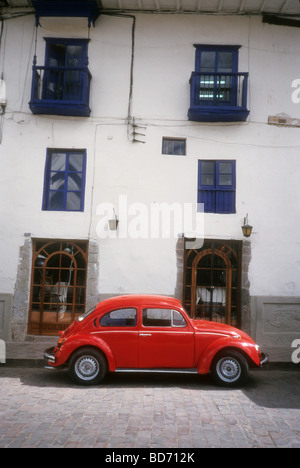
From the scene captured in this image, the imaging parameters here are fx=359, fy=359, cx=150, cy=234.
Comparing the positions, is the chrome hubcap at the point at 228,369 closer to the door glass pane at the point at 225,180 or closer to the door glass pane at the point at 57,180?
the door glass pane at the point at 225,180

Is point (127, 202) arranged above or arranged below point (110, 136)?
below

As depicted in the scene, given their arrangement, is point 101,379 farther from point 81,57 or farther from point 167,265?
point 81,57

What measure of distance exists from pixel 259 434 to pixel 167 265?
6.06 metres

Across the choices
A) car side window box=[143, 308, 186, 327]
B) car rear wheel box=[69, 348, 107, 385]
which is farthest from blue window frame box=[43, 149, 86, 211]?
car rear wheel box=[69, 348, 107, 385]

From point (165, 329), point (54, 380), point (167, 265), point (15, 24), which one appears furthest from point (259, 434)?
point (15, 24)

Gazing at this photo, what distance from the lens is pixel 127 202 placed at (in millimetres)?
10273

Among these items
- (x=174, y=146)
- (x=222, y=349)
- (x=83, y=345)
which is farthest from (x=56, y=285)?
(x=222, y=349)

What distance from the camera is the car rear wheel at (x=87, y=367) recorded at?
20.7ft

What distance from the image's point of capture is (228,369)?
6367mm

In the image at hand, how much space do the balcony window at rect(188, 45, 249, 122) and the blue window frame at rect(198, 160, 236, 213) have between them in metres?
1.32

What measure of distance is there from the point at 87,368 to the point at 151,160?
243 inches

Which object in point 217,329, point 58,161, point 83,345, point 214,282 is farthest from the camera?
point 58,161

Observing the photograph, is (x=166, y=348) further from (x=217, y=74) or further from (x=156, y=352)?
(x=217, y=74)

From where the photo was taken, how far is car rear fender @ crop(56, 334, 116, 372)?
629 cm
